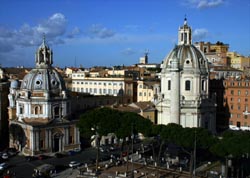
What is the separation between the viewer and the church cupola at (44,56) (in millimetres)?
60900

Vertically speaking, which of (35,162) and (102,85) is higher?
(102,85)

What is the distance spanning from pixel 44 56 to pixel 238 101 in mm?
39774

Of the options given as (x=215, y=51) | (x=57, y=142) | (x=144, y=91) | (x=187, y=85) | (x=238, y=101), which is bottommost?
(x=57, y=142)

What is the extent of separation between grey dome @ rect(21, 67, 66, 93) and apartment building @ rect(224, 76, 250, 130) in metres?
35.8

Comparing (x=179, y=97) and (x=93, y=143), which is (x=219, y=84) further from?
(x=93, y=143)

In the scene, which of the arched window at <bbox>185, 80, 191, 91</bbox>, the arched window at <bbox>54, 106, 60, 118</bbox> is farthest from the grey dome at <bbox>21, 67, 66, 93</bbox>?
the arched window at <bbox>185, 80, 191, 91</bbox>

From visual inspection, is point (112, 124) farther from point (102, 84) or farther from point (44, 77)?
point (102, 84)

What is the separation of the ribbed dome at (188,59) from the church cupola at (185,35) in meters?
1.77

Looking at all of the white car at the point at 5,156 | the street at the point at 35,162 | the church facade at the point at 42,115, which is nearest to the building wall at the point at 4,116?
the church facade at the point at 42,115

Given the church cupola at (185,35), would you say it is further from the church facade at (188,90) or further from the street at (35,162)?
the street at (35,162)

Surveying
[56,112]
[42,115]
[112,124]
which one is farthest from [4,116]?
[112,124]

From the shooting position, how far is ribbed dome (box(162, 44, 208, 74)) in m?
66.8

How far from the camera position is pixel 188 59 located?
66.9 m

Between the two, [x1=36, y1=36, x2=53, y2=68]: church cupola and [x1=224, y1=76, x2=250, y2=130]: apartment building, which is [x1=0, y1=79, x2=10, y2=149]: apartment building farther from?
[x1=224, y1=76, x2=250, y2=130]: apartment building
